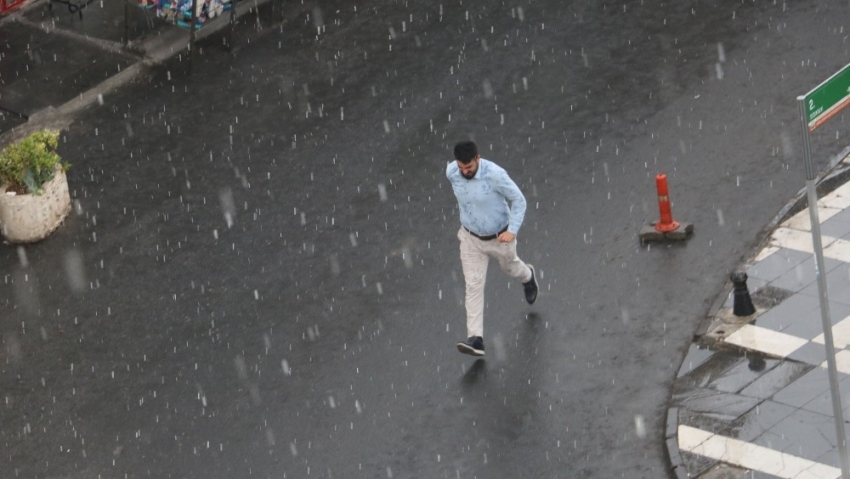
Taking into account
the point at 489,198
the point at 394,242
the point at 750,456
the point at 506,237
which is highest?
the point at 489,198

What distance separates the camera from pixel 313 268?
15.4 metres

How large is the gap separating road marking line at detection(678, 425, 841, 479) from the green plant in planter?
25.7ft

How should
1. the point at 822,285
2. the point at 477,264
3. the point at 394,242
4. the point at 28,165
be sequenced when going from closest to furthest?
the point at 822,285
the point at 477,264
the point at 394,242
the point at 28,165

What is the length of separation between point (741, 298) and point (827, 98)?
3.87 meters

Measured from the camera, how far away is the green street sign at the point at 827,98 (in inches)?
376

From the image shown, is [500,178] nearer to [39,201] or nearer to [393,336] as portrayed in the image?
[393,336]

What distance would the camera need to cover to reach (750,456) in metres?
11.7

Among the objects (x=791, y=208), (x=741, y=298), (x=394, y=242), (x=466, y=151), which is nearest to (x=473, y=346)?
(x=466, y=151)

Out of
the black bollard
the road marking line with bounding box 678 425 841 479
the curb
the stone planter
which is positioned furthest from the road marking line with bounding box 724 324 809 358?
the stone planter

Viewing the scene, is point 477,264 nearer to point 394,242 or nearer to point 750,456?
point 394,242

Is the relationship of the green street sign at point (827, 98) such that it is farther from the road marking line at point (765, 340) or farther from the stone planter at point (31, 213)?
the stone planter at point (31, 213)

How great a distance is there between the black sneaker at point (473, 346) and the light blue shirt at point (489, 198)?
95cm

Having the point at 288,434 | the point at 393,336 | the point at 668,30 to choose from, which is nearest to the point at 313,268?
the point at 393,336

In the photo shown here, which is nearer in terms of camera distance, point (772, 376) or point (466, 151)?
point (772, 376)
